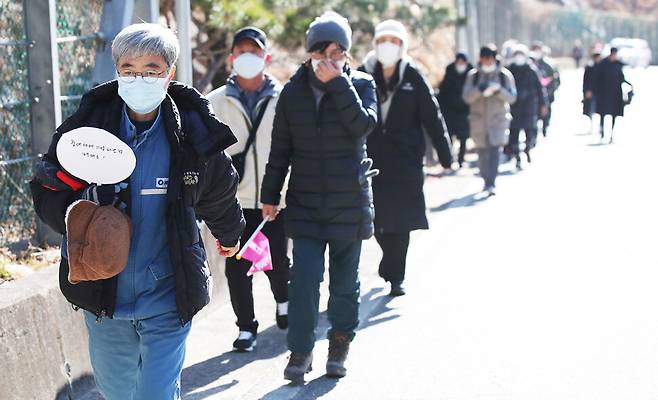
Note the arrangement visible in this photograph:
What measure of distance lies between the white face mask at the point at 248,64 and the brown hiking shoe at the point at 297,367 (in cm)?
165

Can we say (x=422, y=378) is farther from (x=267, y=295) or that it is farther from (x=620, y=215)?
(x=620, y=215)

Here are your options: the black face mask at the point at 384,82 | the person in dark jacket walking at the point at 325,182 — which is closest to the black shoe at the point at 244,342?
the person in dark jacket walking at the point at 325,182

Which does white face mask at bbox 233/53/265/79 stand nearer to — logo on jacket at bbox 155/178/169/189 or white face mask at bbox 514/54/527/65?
logo on jacket at bbox 155/178/169/189

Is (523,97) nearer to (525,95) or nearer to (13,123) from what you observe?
(525,95)

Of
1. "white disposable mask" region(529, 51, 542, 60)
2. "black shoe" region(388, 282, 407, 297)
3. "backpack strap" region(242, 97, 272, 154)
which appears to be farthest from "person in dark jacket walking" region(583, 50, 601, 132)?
"backpack strap" region(242, 97, 272, 154)

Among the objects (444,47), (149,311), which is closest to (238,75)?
(149,311)

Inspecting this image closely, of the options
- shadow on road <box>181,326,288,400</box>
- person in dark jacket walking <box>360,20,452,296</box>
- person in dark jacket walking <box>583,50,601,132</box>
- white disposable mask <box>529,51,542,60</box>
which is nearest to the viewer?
shadow on road <box>181,326,288,400</box>

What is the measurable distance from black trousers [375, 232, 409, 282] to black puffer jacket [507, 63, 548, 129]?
29.7 feet

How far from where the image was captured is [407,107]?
322 inches

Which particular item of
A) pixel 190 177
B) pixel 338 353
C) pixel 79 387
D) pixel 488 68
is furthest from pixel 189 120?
pixel 488 68

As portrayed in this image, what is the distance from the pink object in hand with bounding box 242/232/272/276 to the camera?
6.75m

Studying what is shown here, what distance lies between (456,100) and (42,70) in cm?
1045

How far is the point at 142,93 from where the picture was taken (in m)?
4.15

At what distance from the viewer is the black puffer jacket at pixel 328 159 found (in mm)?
6270
